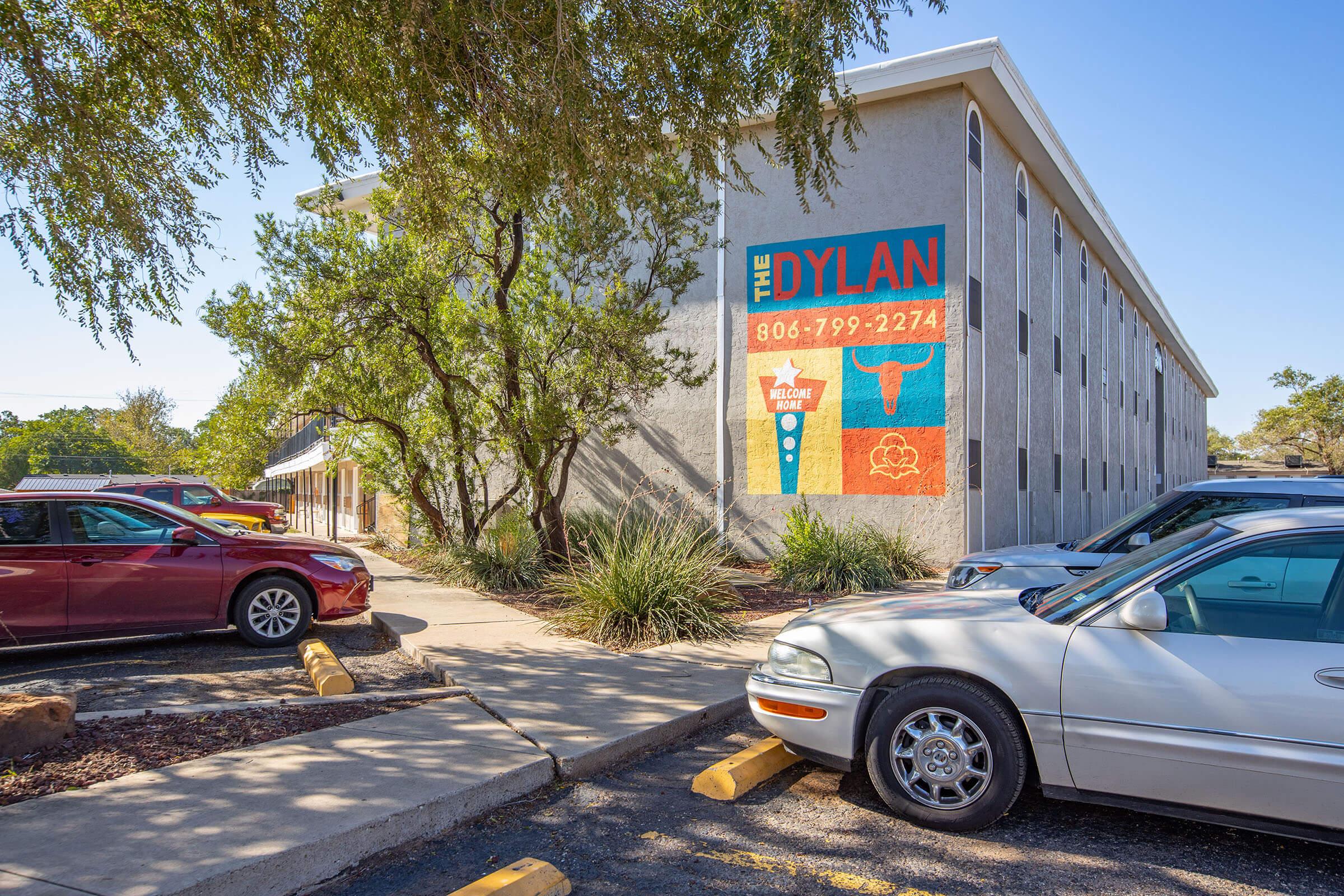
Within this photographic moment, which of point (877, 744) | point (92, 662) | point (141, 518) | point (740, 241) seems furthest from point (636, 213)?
point (877, 744)

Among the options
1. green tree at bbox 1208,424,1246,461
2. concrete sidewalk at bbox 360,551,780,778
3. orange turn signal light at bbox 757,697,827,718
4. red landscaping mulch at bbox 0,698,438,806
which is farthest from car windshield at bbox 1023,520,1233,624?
green tree at bbox 1208,424,1246,461

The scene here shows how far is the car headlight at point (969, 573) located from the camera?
292 inches

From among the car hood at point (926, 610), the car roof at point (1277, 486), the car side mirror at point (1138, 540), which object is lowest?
the car hood at point (926, 610)

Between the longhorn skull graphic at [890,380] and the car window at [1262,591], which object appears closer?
the car window at [1262,591]

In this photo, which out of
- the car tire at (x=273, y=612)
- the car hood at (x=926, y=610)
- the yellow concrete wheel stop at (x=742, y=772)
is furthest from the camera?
the car tire at (x=273, y=612)

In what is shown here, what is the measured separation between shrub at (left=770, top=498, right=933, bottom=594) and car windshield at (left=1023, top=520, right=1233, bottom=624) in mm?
7112

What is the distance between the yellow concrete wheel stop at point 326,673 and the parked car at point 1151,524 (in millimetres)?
5042

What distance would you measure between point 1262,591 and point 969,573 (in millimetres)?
3844

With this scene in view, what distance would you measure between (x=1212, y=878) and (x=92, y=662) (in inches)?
324

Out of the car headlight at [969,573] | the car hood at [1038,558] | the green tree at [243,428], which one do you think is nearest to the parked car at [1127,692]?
the car hood at [1038,558]

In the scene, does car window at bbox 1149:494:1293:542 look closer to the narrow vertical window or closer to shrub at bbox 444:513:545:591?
shrub at bbox 444:513:545:591

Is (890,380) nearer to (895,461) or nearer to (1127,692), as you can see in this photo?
(895,461)

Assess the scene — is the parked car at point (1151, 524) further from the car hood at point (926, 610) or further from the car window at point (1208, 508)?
the car hood at point (926, 610)

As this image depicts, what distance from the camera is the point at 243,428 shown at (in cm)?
1155
